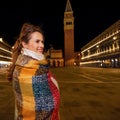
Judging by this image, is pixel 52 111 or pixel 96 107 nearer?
Result: pixel 52 111

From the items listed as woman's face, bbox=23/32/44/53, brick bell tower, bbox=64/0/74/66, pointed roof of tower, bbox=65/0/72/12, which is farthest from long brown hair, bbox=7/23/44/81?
pointed roof of tower, bbox=65/0/72/12

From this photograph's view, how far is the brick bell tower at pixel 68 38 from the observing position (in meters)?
111

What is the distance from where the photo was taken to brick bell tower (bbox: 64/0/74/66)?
110938mm

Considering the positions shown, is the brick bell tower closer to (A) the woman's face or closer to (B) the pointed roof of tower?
(B) the pointed roof of tower

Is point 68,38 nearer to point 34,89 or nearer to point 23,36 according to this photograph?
point 23,36

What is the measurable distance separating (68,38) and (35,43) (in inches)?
4381

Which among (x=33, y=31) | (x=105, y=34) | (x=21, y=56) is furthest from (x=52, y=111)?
(x=105, y=34)

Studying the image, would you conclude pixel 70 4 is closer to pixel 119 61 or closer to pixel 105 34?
pixel 105 34

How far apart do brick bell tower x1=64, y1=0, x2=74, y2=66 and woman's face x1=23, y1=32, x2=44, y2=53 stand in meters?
109

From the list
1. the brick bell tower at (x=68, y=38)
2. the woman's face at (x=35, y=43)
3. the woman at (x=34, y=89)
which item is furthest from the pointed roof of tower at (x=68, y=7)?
the woman at (x=34, y=89)

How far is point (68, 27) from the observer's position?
12175 centimetres

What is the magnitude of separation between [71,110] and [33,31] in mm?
6245

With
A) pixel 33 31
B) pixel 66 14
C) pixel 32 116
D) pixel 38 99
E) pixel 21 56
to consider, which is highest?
pixel 66 14

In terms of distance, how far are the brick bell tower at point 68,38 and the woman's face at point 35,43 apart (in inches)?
4276
